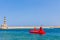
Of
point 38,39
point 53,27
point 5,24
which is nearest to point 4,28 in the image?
point 5,24

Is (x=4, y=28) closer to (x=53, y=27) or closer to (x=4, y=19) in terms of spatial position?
(x=4, y=19)

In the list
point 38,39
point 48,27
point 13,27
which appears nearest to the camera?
point 38,39

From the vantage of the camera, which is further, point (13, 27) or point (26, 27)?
point (26, 27)

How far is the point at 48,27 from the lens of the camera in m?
133

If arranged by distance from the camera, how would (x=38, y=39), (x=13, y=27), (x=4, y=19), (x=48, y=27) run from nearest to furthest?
1. (x=38, y=39)
2. (x=4, y=19)
3. (x=13, y=27)
4. (x=48, y=27)

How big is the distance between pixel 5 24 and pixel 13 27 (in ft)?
81.1

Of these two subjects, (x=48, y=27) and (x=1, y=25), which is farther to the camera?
(x=48, y=27)

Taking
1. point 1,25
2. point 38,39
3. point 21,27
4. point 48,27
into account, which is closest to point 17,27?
point 21,27

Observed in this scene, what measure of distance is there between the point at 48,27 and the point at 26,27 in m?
12.5

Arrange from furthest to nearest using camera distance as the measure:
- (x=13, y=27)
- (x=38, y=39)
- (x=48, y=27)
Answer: (x=48, y=27)
(x=13, y=27)
(x=38, y=39)

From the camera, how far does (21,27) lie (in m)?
130

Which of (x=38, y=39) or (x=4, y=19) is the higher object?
(x=4, y=19)

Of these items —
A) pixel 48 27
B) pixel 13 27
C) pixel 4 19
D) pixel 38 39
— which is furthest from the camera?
pixel 48 27

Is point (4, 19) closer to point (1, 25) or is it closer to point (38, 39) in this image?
point (1, 25)
